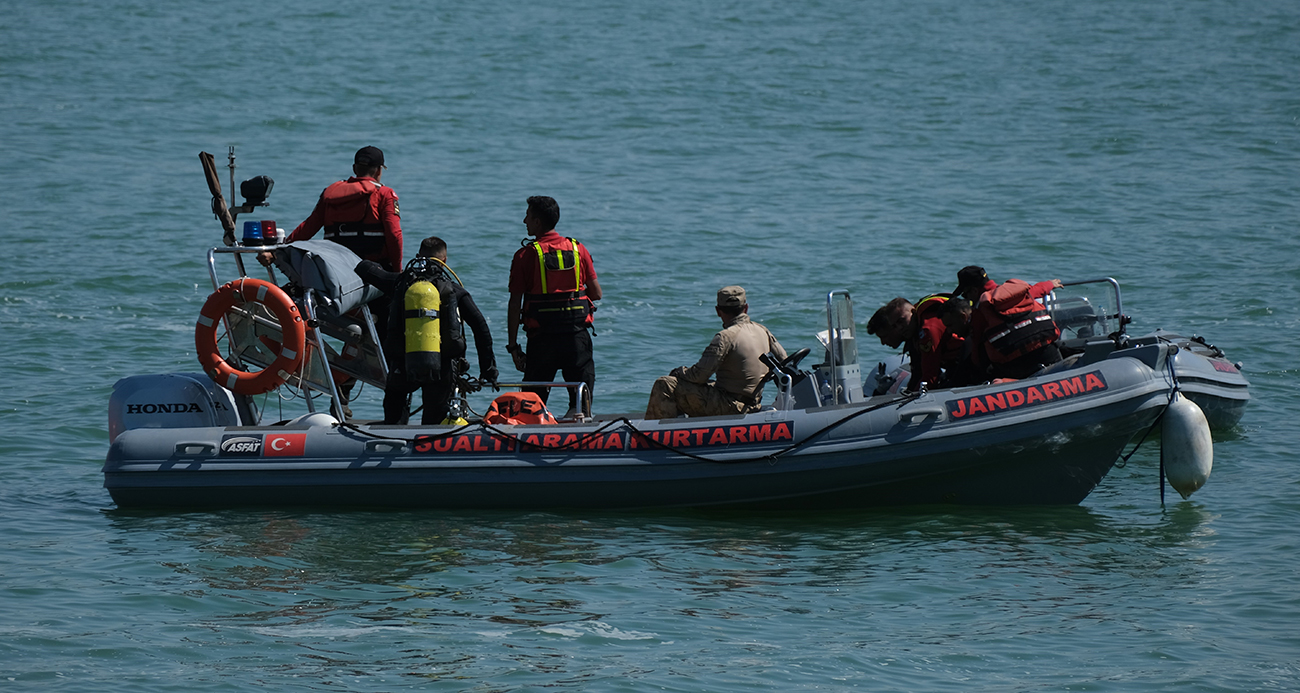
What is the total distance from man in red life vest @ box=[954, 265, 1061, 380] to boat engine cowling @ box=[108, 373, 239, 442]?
14.0 feet

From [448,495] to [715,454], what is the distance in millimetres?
1479

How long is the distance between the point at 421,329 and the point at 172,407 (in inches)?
63.8

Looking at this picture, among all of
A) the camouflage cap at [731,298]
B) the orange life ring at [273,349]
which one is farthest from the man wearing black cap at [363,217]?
the camouflage cap at [731,298]

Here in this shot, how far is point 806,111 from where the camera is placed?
2509 centimetres

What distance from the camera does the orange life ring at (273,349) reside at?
25.6 ft

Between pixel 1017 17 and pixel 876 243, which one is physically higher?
pixel 1017 17

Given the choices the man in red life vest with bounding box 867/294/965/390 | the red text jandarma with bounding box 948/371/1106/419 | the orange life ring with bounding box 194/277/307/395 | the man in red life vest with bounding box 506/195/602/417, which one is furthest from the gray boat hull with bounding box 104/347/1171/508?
the man in red life vest with bounding box 867/294/965/390

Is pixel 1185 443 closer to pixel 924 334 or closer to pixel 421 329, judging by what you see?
pixel 924 334

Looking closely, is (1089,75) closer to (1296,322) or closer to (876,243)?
(876,243)

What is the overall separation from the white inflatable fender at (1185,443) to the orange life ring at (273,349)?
4.67 m

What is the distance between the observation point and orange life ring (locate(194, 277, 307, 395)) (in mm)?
7789

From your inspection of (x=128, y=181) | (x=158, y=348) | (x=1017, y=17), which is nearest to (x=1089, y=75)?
(x=1017, y=17)

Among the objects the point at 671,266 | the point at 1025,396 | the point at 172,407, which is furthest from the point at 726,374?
the point at 671,266

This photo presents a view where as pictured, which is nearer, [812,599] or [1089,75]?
[812,599]
